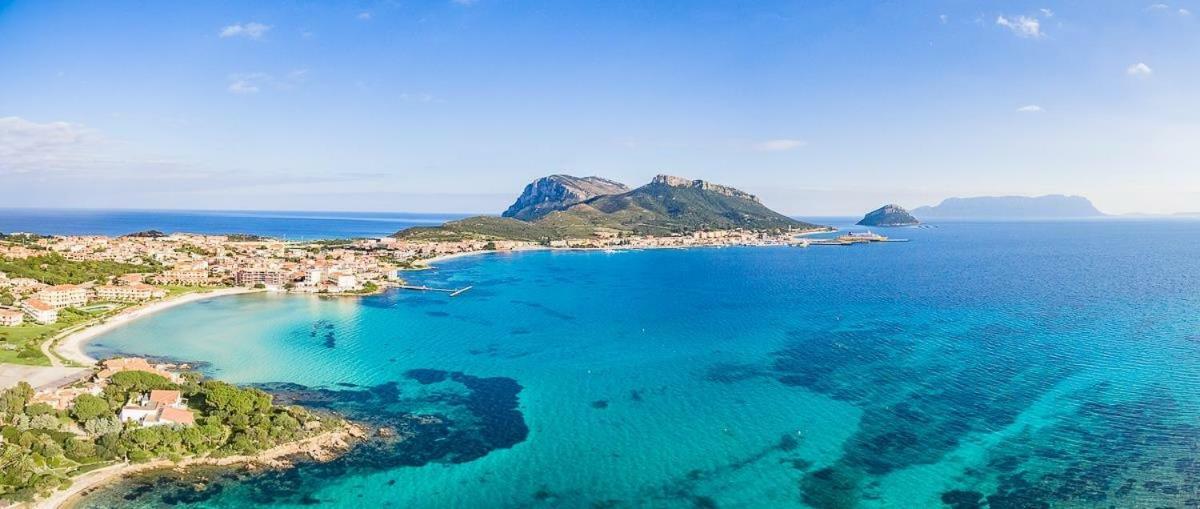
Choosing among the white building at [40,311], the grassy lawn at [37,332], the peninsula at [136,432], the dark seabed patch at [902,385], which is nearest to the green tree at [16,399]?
the peninsula at [136,432]

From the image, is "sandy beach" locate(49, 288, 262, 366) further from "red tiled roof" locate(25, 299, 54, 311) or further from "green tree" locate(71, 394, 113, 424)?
"green tree" locate(71, 394, 113, 424)

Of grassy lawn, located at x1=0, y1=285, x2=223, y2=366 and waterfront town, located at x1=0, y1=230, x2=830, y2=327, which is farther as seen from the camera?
waterfront town, located at x1=0, y1=230, x2=830, y2=327

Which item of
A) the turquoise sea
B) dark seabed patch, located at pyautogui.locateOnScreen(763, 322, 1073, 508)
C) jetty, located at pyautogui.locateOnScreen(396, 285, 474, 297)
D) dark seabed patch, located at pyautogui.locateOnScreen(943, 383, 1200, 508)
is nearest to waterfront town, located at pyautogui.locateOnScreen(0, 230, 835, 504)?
jetty, located at pyautogui.locateOnScreen(396, 285, 474, 297)

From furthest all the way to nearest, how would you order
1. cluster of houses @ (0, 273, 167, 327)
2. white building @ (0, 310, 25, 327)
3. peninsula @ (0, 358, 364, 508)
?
cluster of houses @ (0, 273, 167, 327)
white building @ (0, 310, 25, 327)
peninsula @ (0, 358, 364, 508)

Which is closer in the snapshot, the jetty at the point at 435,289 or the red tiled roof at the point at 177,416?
the red tiled roof at the point at 177,416

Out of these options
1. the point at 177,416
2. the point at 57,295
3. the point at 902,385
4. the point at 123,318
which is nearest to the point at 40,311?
the point at 123,318

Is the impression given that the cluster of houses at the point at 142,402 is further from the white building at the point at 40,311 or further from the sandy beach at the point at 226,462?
the white building at the point at 40,311
